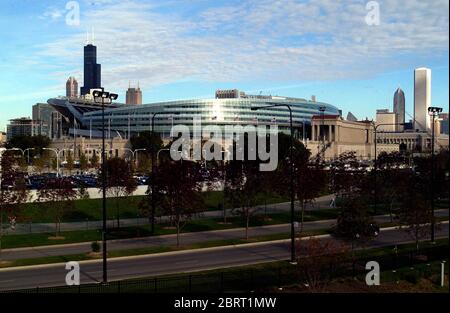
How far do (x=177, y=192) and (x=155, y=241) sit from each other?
3760 millimetres

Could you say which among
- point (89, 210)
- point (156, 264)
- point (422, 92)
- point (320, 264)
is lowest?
point (156, 264)

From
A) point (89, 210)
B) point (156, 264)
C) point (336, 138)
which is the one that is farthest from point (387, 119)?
point (156, 264)

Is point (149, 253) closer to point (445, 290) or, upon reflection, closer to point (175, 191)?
point (175, 191)

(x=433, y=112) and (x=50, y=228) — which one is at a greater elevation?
(x=433, y=112)

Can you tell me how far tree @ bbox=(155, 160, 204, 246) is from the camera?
→ 34603 millimetres

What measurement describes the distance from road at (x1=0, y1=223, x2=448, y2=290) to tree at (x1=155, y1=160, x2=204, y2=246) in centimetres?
338

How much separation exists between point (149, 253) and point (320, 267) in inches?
535

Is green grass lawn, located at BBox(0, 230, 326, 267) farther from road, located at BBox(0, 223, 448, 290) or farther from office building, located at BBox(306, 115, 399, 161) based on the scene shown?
office building, located at BBox(306, 115, 399, 161)

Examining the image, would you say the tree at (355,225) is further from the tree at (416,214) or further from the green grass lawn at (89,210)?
the green grass lawn at (89,210)

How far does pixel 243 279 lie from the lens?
22.6 meters

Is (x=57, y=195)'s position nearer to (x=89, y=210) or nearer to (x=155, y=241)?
(x=155, y=241)
